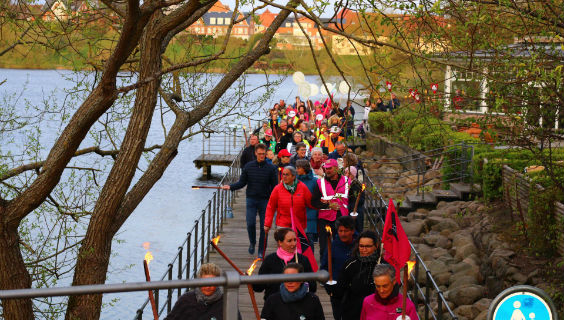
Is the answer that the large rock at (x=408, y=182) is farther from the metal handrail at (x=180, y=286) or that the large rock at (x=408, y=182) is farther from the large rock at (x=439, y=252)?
the metal handrail at (x=180, y=286)

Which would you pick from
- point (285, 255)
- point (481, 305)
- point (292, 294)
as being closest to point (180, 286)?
point (292, 294)

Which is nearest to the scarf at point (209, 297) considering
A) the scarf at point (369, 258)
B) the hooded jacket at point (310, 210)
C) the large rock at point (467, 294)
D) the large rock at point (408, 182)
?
the scarf at point (369, 258)

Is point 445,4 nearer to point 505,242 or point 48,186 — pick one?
point 48,186

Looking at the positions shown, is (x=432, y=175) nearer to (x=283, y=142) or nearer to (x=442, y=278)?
(x=283, y=142)

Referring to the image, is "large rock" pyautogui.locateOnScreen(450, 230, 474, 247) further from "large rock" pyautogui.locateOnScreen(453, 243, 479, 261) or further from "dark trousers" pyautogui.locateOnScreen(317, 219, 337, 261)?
"dark trousers" pyautogui.locateOnScreen(317, 219, 337, 261)

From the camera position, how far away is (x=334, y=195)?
10828mm

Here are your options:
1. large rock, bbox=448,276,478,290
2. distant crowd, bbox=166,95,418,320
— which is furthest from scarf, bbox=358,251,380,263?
large rock, bbox=448,276,478,290

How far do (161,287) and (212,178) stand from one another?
4377 centimetres

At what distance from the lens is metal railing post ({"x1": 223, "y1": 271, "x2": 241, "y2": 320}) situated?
2.93 meters

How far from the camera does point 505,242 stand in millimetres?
17531

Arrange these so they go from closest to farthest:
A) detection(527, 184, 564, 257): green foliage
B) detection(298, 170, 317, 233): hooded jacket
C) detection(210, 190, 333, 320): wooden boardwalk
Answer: detection(210, 190, 333, 320): wooden boardwalk
detection(298, 170, 317, 233): hooded jacket
detection(527, 184, 564, 257): green foliage

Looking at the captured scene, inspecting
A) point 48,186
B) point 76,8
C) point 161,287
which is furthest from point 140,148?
point 161,287

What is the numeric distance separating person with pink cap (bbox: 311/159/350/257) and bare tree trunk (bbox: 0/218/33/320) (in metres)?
4.16

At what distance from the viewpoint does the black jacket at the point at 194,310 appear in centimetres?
606
